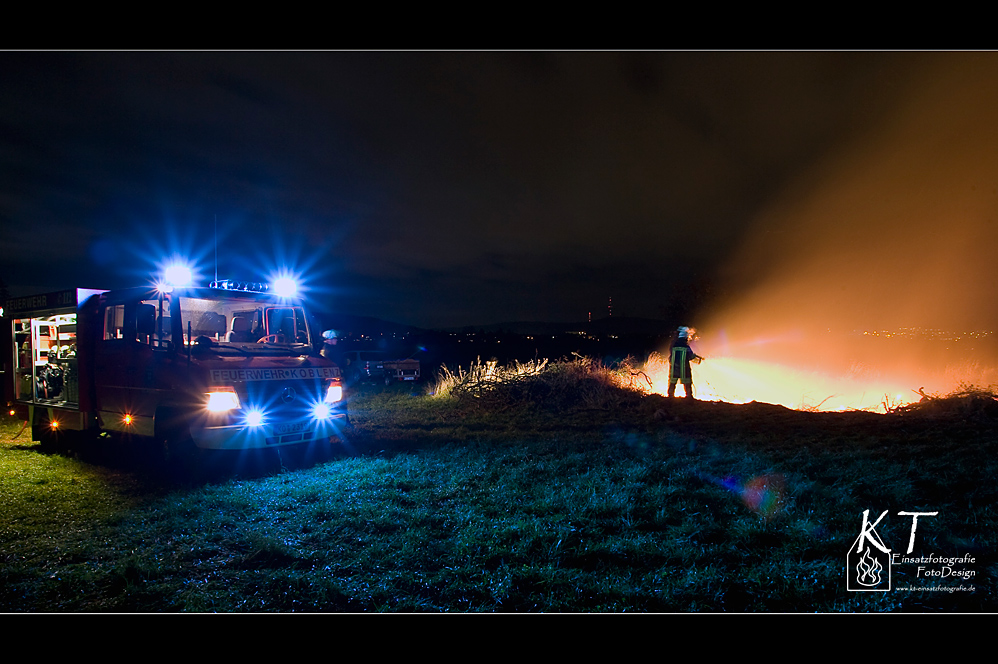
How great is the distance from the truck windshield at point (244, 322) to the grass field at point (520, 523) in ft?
5.99

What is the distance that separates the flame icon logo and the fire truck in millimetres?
6433

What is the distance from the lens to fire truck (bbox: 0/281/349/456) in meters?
6.40

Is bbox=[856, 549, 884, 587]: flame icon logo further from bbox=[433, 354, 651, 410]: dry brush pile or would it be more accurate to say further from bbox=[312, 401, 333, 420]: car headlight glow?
bbox=[433, 354, 651, 410]: dry brush pile

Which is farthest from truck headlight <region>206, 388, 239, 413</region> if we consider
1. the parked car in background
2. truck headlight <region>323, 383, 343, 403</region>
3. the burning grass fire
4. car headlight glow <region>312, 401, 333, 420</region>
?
the parked car in background

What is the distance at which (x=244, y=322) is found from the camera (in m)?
7.86

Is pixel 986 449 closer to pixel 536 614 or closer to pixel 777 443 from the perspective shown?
pixel 777 443

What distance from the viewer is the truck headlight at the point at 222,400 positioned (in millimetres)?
A: 6258

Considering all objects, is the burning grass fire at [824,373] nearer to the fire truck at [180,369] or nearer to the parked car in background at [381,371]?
the parked car in background at [381,371]

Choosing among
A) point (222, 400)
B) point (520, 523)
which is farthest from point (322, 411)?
point (520, 523)

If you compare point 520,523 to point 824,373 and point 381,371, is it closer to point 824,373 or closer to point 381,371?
point 381,371

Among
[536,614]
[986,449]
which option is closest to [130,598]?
[536,614]

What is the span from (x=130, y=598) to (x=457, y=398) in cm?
1025

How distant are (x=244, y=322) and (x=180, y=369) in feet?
5.11

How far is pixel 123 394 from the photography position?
7.27 meters
